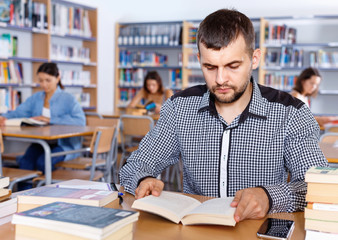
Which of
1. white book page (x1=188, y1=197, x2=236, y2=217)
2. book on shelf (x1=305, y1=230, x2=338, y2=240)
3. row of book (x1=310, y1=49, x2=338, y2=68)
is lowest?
book on shelf (x1=305, y1=230, x2=338, y2=240)

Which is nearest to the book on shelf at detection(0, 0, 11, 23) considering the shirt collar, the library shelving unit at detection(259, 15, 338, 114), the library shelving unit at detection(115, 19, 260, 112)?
the library shelving unit at detection(115, 19, 260, 112)

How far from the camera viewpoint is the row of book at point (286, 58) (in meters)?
6.15

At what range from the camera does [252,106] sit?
141 centimetres

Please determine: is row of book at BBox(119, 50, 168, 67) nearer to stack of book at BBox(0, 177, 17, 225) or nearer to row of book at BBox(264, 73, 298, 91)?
row of book at BBox(264, 73, 298, 91)

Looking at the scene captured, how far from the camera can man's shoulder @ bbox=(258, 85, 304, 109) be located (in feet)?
4.67

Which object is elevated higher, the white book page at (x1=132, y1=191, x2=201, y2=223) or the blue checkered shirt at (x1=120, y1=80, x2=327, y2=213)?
the blue checkered shirt at (x1=120, y1=80, x2=327, y2=213)

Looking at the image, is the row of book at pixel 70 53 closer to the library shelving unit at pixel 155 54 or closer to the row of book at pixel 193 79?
the library shelving unit at pixel 155 54

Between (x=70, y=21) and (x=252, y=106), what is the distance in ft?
16.5

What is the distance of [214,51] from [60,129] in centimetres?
236

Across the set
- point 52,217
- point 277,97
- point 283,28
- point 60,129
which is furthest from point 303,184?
point 283,28

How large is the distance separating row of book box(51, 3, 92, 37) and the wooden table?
415 cm

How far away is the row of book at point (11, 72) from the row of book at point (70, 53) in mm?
612

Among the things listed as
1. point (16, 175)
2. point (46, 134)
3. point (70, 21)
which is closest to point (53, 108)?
point (46, 134)

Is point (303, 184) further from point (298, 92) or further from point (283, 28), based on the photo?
point (283, 28)
